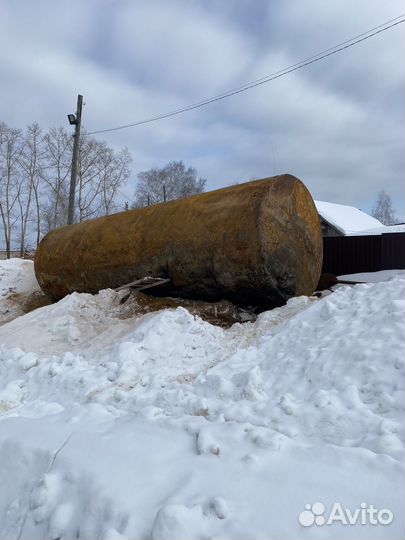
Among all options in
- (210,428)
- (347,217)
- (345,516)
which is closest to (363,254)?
(210,428)

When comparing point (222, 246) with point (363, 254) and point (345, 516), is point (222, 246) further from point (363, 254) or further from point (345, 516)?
point (363, 254)

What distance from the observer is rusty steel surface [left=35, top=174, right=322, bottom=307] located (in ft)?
17.3

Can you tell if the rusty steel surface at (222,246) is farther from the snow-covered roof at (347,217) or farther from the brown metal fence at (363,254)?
the snow-covered roof at (347,217)

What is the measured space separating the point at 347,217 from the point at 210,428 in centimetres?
2852

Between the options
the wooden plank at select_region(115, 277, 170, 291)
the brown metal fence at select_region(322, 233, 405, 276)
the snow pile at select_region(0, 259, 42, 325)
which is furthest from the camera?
the brown metal fence at select_region(322, 233, 405, 276)

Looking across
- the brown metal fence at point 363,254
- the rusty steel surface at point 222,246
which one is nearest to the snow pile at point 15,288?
the rusty steel surface at point 222,246

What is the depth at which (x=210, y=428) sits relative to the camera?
273cm

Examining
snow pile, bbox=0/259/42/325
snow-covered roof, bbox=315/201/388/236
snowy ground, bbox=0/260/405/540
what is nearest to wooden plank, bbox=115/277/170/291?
snowy ground, bbox=0/260/405/540

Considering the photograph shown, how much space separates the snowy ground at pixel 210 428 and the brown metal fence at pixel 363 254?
32.3 feet

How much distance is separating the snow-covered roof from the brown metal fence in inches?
419

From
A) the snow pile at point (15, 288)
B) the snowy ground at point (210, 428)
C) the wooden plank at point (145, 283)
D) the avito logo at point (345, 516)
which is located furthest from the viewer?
the snow pile at point (15, 288)

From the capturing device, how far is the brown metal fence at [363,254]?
13.8 metres

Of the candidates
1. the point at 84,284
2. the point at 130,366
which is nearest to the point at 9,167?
the point at 84,284

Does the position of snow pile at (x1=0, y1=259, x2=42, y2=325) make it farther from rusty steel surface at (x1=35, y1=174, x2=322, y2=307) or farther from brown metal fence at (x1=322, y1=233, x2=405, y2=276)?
brown metal fence at (x1=322, y1=233, x2=405, y2=276)
